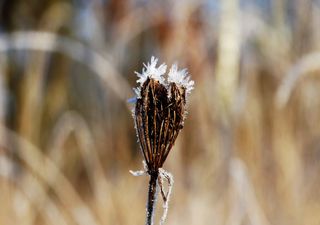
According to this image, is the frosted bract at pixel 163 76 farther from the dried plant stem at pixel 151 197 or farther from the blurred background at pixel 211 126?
the blurred background at pixel 211 126

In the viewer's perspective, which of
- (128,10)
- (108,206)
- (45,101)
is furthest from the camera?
(45,101)

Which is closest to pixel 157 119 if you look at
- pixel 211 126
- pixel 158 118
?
pixel 158 118

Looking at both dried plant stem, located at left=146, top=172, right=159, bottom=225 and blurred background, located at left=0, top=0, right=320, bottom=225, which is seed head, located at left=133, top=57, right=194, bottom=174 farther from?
blurred background, located at left=0, top=0, right=320, bottom=225

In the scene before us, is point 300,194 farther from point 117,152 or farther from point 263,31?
point 117,152

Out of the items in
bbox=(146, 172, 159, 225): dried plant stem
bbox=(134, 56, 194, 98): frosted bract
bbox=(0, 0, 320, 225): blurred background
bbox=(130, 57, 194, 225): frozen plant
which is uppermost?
bbox=(0, 0, 320, 225): blurred background

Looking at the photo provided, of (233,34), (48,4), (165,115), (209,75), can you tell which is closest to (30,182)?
(209,75)

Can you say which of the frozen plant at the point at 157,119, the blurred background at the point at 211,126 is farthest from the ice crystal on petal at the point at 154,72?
the blurred background at the point at 211,126

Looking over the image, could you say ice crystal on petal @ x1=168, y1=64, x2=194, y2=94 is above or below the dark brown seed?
above

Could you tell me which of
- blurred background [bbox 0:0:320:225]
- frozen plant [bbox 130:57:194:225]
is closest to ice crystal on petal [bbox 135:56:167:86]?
frozen plant [bbox 130:57:194:225]
